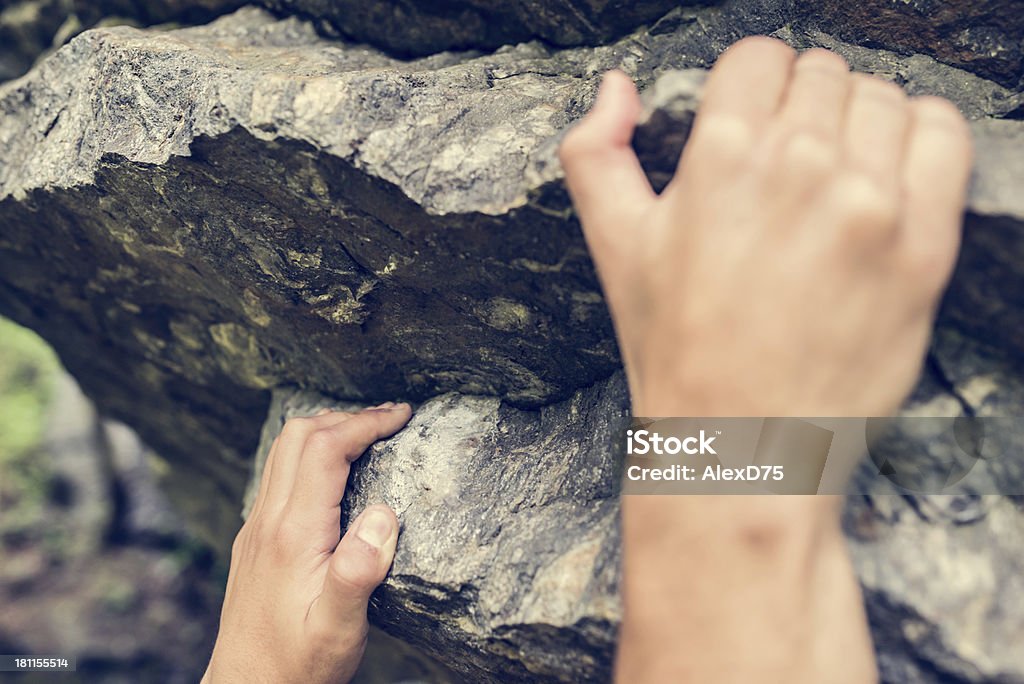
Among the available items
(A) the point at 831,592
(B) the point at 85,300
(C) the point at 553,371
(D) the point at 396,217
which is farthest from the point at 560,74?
(B) the point at 85,300

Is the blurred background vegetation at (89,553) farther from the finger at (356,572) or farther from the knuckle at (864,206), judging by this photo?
the knuckle at (864,206)

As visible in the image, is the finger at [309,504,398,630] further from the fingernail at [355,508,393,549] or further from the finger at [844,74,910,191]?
the finger at [844,74,910,191]

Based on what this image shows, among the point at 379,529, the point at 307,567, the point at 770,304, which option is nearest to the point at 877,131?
the point at 770,304

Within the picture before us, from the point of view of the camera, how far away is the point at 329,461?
1.36m

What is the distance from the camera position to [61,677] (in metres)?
3.19

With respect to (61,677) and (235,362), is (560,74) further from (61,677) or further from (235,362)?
(61,677)

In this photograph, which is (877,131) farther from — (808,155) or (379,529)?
(379,529)

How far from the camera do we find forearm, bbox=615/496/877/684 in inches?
32.9

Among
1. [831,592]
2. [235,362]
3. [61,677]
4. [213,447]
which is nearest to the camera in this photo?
[831,592]

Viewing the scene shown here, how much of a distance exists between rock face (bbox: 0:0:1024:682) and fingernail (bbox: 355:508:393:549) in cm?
4

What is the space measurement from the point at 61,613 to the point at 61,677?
0.89 ft

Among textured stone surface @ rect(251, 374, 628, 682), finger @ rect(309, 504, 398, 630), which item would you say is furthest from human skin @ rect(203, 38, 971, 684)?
finger @ rect(309, 504, 398, 630)

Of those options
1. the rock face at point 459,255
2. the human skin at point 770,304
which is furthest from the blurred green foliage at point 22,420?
the human skin at point 770,304

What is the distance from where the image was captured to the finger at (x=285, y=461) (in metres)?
1.38
